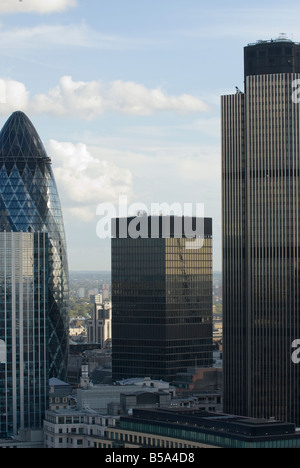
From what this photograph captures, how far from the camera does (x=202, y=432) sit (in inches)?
7741
